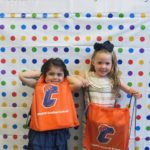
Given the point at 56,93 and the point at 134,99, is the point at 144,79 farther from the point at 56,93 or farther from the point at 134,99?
the point at 56,93

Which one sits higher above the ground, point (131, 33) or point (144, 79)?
point (131, 33)

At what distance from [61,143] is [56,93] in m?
0.22

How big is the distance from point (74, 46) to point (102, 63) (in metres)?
0.18

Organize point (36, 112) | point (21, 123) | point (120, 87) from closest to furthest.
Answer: point (36, 112) < point (120, 87) < point (21, 123)

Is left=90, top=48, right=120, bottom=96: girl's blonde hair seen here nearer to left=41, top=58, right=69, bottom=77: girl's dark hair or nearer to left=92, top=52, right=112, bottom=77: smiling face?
left=92, top=52, right=112, bottom=77: smiling face

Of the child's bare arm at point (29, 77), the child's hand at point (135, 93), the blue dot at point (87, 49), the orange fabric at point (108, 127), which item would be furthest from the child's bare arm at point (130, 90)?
the child's bare arm at point (29, 77)

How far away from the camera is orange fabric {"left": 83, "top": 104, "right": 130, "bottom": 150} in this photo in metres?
1.22

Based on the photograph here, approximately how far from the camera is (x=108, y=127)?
3.99ft

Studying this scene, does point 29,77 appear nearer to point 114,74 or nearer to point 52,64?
point 52,64

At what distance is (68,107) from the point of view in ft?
4.01

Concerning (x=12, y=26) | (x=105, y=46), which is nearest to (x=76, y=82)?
(x=105, y=46)

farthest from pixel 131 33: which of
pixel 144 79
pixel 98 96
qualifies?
pixel 98 96

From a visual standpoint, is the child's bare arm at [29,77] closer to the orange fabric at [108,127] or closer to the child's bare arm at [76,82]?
the child's bare arm at [76,82]

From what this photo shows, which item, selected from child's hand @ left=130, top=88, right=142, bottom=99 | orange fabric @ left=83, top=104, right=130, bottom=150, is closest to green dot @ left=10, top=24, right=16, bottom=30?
orange fabric @ left=83, top=104, right=130, bottom=150
